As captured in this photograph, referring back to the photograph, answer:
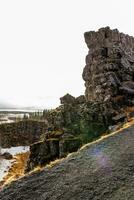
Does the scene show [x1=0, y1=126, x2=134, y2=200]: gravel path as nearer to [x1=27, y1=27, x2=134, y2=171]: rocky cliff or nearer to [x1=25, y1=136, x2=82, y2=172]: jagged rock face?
[x1=25, y1=136, x2=82, y2=172]: jagged rock face

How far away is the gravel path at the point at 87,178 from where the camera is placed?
18078 mm

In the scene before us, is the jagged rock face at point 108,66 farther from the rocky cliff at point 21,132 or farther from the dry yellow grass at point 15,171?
the rocky cliff at point 21,132

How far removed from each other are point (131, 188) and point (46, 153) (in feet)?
76.6

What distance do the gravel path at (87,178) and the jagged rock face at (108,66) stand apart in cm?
2606

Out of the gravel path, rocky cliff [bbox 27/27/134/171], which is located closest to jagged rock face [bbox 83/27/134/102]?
rocky cliff [bbox 27/27/134/171]

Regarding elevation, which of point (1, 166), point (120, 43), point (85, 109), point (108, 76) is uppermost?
point (120, 43)

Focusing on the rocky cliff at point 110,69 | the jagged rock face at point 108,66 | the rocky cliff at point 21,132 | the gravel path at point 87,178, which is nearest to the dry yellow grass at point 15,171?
the gravel path at point 87,178

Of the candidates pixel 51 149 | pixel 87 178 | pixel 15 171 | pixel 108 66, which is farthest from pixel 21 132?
pixel 87 178

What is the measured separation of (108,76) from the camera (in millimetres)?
51500

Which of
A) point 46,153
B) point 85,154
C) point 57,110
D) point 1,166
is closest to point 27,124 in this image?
point 1,166

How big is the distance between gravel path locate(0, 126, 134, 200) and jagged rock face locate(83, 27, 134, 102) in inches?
1026

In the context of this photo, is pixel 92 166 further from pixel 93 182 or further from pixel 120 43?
pixel 120 43

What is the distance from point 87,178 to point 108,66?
114ft

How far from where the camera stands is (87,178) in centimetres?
1950
